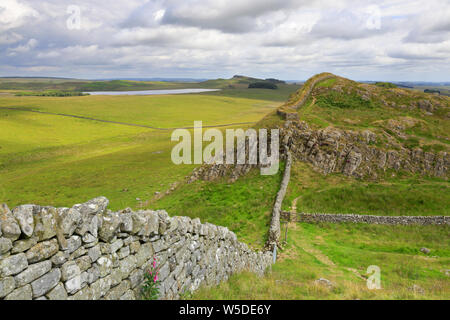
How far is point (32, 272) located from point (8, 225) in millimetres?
883

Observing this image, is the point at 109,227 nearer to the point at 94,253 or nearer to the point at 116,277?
the point at 94,253

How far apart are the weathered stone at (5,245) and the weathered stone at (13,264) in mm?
132

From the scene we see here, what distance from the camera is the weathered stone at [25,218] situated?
4.22 meters

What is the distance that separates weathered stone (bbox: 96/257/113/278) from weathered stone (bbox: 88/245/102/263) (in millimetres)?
94

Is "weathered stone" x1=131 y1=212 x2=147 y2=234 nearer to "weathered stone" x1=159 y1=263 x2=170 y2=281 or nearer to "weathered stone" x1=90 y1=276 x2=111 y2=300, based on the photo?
"weathered stone" x1=90 y1=276 x2=111 y2=300

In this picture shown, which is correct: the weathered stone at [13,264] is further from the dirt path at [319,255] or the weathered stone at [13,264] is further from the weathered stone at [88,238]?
the dirt path at [319,255]

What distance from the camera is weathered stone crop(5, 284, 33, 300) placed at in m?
4.13

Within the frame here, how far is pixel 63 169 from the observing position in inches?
1999

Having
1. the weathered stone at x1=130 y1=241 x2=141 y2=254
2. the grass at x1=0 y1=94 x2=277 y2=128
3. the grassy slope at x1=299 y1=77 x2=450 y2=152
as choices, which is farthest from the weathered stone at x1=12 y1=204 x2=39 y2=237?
the grass at x1=0 y1=94 x2=277 y2=128

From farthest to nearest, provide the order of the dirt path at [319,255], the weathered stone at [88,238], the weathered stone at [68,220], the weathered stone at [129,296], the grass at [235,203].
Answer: the grass at [235,203] → the dirt path at [319,255] → the weathered stone at [129,296] → the weathered stone at [88,238] → the weathered stone at [68,220]

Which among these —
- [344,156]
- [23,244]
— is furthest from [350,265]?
[23,244]

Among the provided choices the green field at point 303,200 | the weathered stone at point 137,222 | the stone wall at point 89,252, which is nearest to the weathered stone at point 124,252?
the stone wall at point 89,252
